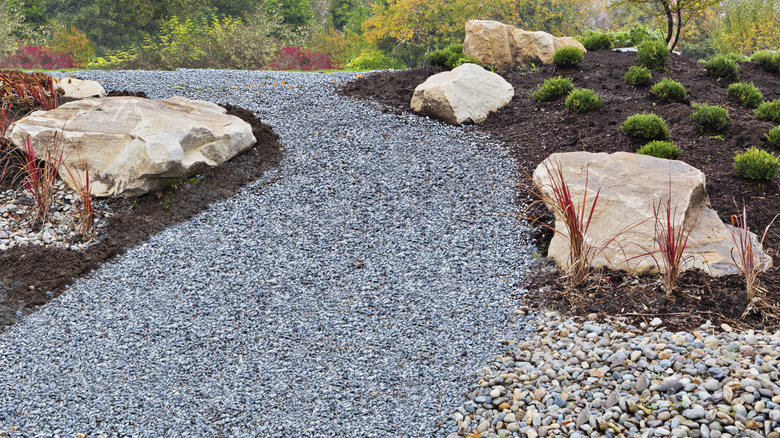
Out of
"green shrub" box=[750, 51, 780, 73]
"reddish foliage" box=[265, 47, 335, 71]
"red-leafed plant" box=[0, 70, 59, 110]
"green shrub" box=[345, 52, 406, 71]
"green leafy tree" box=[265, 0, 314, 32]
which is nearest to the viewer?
"red-leafed plant" box=[0, 70, 59, 110]

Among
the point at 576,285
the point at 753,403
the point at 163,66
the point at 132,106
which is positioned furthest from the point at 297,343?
the point at 163,66

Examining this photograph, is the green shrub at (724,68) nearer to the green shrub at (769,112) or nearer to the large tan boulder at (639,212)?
the green shrub at (769,112)

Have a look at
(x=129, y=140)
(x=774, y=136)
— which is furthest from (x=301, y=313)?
(x=774, y=136)

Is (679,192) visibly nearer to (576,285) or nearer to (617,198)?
(617,198)

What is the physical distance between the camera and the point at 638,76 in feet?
26.3

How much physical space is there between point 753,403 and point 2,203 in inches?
261

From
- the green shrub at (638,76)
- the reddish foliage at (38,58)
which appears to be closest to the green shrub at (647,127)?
the green shrub at (638,76)

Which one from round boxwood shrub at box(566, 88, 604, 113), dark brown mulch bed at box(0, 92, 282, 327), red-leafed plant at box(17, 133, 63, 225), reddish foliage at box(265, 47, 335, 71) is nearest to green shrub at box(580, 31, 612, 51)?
round boxwood shrub at box(566, 88, 604, 113)

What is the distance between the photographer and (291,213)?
18.6ft

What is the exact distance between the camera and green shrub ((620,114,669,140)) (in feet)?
20.5

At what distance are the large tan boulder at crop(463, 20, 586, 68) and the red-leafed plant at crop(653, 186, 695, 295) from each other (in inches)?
209

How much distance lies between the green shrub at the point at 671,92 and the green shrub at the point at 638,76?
53cm

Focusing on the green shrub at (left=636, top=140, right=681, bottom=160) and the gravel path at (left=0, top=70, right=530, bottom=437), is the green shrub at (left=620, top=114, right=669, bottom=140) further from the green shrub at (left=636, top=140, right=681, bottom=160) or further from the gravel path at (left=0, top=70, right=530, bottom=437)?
the gravel path at (left=0, top=70, right=530, bottom=437)

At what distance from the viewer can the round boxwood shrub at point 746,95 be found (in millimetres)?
7590
